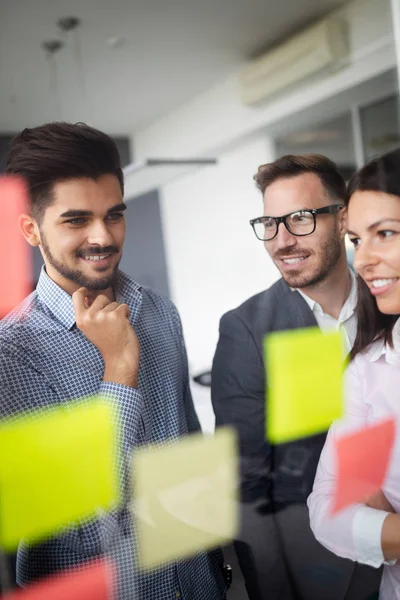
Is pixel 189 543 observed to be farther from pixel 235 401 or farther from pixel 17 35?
pixel 17 35

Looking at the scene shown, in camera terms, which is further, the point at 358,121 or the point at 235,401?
the point at 358,121

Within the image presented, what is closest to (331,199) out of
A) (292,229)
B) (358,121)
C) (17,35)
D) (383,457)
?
(292,229)

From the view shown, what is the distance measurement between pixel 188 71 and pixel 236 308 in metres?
A: 0.54

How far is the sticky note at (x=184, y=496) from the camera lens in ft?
3.67

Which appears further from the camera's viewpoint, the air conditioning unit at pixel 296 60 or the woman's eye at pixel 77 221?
the air conditioning unit at pixel 296 60

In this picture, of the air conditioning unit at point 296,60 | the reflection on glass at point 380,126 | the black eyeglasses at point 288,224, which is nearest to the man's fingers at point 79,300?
the black eyeglasses at point 288,224

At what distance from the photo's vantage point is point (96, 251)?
40.3 inches

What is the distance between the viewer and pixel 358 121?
154 centimetres

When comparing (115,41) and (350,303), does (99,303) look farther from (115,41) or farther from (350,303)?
(350,303)

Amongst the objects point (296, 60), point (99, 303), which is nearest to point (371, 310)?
point (296, 60)

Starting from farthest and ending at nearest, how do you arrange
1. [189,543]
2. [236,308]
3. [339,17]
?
[339,17] < [236,308] < [189,543]

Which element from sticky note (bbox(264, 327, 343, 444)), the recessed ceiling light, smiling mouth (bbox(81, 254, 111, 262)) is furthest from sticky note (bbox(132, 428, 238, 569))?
the recessed ceiling light

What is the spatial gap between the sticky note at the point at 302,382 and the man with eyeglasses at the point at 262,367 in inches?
0.9

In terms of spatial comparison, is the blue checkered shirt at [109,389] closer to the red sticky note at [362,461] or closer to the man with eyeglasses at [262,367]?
the man with eyeglasses at [262,367]
